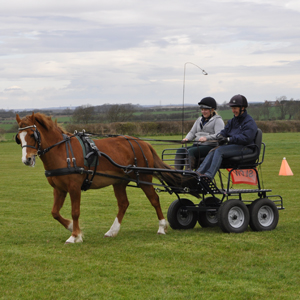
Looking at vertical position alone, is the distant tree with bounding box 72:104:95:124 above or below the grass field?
above

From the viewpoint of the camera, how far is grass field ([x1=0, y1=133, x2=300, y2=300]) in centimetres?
Answer: 471

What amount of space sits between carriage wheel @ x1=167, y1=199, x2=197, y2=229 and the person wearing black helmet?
1.00 metres

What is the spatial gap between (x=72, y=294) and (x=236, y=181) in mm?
3922

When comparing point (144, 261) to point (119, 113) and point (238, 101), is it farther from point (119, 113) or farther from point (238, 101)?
point (119, 113)

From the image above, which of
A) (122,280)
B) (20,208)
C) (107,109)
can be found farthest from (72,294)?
(107,109)

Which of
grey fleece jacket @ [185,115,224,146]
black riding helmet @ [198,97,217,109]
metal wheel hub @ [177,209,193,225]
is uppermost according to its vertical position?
black riding helmet @ [198,97,217,109]

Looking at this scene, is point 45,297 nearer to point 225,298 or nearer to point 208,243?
point 225,298

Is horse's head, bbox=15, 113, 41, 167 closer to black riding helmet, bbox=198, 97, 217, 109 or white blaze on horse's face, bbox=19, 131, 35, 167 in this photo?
white blaze on horse's face, bbox=19, 131, 35, 167

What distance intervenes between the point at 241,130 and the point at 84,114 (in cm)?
3727

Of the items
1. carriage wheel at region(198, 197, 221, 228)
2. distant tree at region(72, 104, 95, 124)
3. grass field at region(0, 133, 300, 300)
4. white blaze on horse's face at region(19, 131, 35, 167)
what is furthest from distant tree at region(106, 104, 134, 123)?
white blaze on horse's face at region(19, 131, 35, 167)

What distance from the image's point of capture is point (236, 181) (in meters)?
7.66

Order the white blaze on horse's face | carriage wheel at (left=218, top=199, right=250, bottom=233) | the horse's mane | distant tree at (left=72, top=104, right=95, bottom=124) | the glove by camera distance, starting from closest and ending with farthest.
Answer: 1. the white blaze on horse's face
2. the horse's mane
3. carriage wheel at (left=218, top=199, right=250, bottom=233)
4. the glove
5. distant tree at (left=72, top=104, right=95, bottom=124)

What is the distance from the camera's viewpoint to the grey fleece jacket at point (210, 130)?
7.93 metres

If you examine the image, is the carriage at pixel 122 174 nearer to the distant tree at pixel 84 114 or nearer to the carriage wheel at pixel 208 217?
the carriage wheel at pixel 208 217
